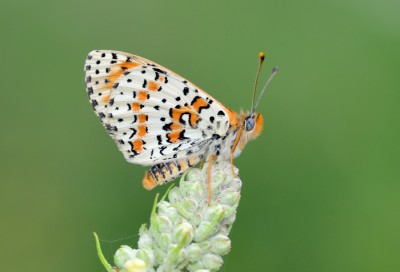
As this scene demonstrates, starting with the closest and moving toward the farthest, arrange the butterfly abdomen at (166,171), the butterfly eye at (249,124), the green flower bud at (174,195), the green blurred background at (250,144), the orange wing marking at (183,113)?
1. the green flower bud at (174,195)
2. the butterfly abdomen at (166,171)
3. the orange wing marking at (183,113)
4. the butterfly eye at (249,124)
5. the green blurred background at (250,144)

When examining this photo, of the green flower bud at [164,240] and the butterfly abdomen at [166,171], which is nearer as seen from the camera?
the green flower bud at [164,240]

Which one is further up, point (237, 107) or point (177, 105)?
point (177, 105)

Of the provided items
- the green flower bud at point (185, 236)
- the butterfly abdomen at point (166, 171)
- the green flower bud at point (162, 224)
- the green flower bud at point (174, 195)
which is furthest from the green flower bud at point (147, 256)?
the butterfly abdomen at point (166, 171)

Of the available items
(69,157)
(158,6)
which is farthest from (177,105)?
(158,6)

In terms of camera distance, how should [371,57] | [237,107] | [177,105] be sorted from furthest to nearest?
[371,57], [237,107], [177,105]

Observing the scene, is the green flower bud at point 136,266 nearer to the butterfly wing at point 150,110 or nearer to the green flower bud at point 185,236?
the green flower bud at point 185,236

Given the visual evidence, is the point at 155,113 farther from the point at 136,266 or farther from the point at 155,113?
the point at 136,266

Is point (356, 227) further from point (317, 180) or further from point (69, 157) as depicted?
point (69, 157)

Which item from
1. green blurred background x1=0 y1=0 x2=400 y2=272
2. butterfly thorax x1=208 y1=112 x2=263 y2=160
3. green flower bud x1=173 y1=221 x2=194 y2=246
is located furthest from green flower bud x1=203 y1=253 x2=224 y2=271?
green blurred background x1=0 y1=0 x2=400 y2=272
